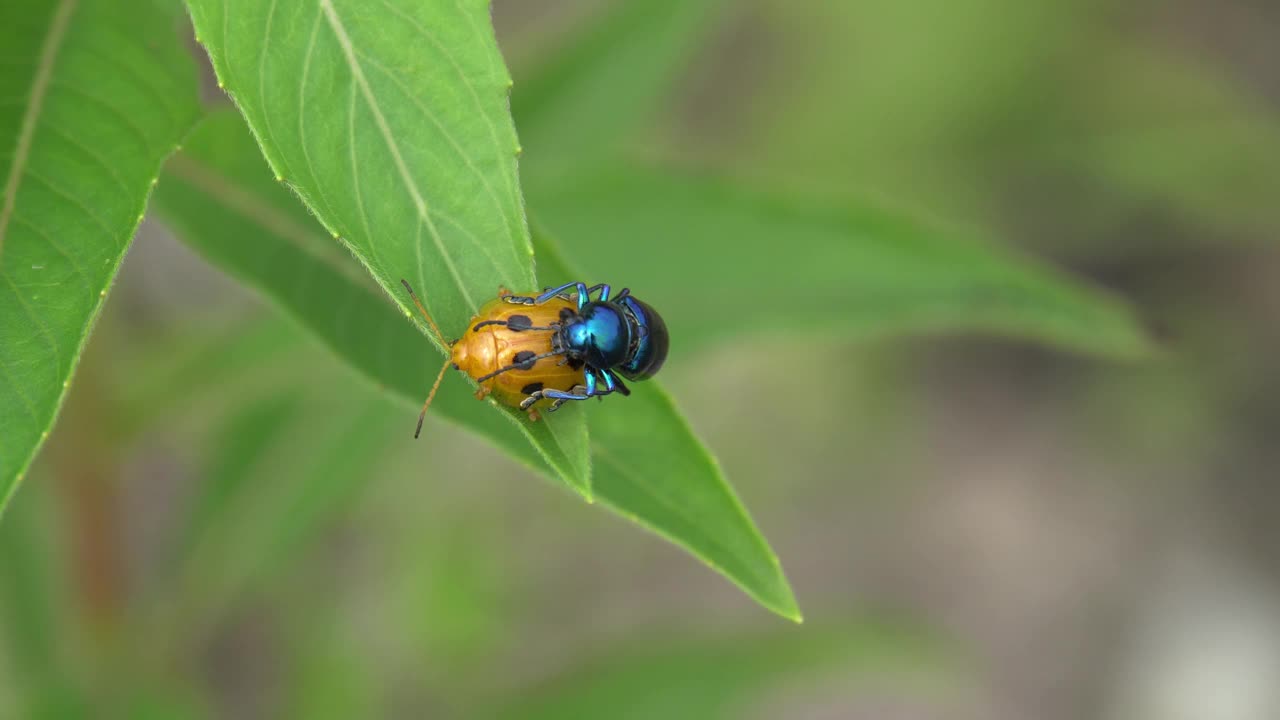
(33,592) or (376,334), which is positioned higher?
(376,334)

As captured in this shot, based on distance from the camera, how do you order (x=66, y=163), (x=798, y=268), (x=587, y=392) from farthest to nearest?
(x=798, y=268)
(x=587, y=392)
(x=66, y=163)

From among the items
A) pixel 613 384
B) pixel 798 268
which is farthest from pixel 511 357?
pixel 798 268

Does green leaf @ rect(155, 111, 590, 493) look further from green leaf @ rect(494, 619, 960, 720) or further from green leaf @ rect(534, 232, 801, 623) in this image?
green leaf @ rect(494, 619, 960, 720)

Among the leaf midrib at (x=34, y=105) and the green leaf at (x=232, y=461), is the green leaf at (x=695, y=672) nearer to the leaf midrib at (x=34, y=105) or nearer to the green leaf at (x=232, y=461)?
the green leaf at (x=232, y=461)

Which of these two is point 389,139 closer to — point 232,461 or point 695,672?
point 232,461

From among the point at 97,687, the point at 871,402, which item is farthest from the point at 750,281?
the point at 871,402

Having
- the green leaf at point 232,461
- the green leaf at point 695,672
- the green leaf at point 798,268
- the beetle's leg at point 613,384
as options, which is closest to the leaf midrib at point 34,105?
the beetle's leg at point 613,384

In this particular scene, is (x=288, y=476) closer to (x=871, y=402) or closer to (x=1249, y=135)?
(x=871, y=402)
